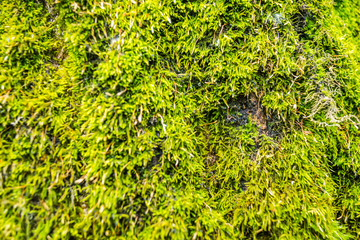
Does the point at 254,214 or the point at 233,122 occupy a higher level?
the point at 233,122

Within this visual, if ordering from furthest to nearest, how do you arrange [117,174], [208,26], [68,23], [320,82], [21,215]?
1. [320,82]
2. [208,26]
3. [68,23]
4. [117,174]
5. [21,215]

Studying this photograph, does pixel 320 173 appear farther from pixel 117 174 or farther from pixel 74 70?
pixel 74 70

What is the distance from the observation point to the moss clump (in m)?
1.32

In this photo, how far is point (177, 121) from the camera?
60.4 inches

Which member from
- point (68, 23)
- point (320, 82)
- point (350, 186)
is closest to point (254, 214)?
point (350, 186)

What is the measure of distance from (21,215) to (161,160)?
3.13ft

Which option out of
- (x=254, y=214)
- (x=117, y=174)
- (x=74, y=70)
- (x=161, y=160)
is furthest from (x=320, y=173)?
(x=74, y=70)

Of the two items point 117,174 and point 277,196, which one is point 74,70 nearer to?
point 117,174

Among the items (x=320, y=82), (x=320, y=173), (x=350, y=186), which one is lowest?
(x=350, y=186)

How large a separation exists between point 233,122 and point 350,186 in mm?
1236

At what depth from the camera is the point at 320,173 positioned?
65.2 inches

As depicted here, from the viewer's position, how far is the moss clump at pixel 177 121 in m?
1.32

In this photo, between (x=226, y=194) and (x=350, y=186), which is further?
(x=350, y=186)

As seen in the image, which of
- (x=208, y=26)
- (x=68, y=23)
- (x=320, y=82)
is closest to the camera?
(x=68, y=23)
